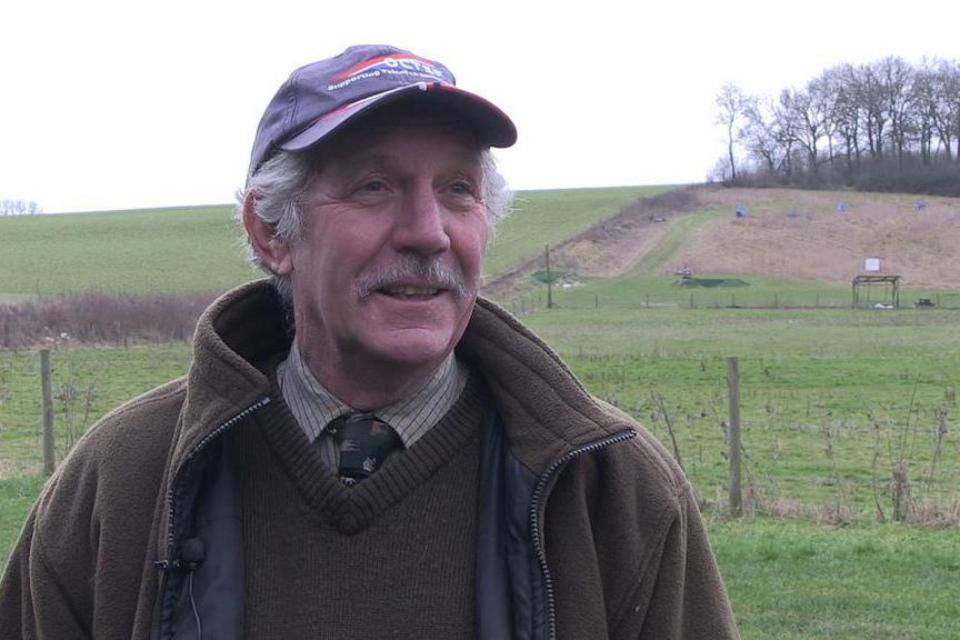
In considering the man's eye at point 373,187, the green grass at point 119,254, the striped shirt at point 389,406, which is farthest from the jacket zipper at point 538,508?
the green grass at point 119,254

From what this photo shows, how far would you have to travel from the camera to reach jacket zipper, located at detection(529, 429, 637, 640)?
6.33ft

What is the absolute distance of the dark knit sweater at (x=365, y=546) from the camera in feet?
6.50

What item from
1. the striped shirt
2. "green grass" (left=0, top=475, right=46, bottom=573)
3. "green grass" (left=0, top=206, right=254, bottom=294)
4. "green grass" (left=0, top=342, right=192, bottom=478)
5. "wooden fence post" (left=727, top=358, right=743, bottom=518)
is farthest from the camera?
"green grass" (left=0, top=206, right=254, bottom=294)

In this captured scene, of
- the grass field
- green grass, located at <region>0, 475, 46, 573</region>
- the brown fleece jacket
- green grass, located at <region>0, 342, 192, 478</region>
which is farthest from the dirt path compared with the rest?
the brown fleece jacket

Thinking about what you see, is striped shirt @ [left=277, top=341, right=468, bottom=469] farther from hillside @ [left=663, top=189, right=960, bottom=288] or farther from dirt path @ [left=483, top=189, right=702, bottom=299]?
hillside @ [left=663, top=189, right=960, bottom=288]

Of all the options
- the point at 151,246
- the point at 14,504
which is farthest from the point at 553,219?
the point at 14,504

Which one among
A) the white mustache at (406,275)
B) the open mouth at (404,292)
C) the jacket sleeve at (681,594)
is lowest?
the jacket sleeve at (681,594)

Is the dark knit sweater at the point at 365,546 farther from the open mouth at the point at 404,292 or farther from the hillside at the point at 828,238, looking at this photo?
the hillside at the point at 828,238

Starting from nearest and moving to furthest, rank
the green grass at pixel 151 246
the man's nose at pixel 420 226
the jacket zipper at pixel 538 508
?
the jacket zipper at pixel 538 508
the man's nose at pixel 420 226
the green grass at pixel 151 246

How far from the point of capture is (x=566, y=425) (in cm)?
203

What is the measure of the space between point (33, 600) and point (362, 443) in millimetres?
644

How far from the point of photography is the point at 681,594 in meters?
2.04

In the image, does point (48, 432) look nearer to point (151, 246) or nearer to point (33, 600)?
point (33, 600)

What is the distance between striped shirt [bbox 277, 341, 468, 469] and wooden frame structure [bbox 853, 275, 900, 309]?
51275 mm
